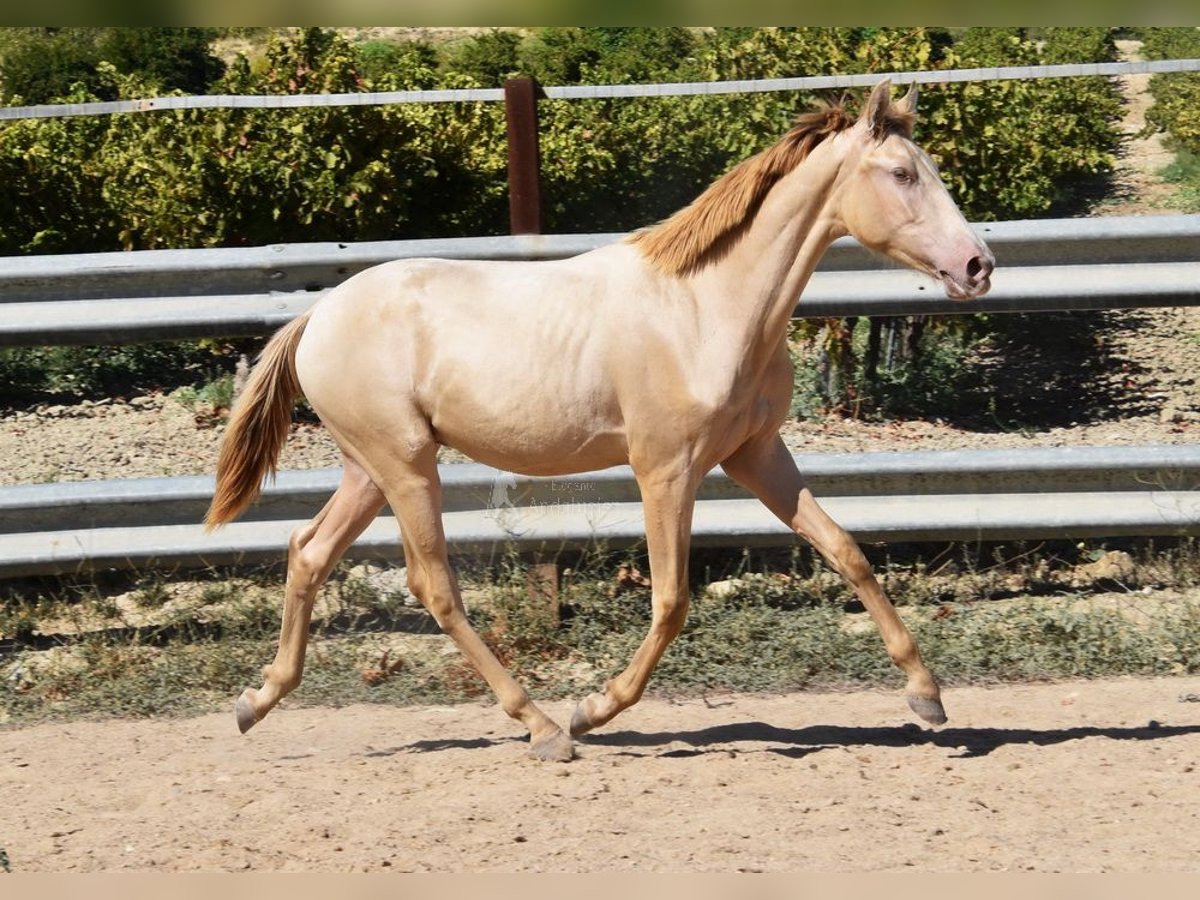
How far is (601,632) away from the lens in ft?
18.7

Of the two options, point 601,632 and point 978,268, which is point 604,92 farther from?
point 601,632

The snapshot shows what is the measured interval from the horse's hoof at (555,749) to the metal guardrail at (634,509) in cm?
119

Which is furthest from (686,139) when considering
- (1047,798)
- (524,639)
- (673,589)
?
(1047,798)

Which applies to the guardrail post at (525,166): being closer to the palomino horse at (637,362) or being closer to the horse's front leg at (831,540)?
the palomino horse at (637,362)

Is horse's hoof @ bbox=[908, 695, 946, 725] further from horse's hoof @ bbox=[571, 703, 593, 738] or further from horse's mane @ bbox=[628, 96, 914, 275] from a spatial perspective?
horse's mane @ bbox=[628, 96, 914, 275]

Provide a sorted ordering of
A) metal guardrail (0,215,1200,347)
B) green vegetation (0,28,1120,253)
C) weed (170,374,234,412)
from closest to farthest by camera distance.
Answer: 1. metal guardrail (0,215,1200,347)
2. green vegetation (0,28,1120,253)
3. weed (170,374,234,412)

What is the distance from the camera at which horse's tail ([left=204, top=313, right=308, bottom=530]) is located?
494 centimetres

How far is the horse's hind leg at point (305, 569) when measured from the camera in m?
4.86

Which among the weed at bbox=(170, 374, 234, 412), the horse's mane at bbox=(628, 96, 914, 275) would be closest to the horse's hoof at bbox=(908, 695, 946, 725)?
the horse's mane at bbox=(628, 96, 914, 275)

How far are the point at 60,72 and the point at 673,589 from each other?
11.3 m

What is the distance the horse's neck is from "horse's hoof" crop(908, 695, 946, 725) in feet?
3.90

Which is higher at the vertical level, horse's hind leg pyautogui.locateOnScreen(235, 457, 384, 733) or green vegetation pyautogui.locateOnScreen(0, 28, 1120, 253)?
green vegetation pyautogui.locateOnScreen(0, 28, 1120, 253)

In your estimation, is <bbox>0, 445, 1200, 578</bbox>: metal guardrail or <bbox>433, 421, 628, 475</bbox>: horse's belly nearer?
<bbox>433, 421, 628, 475</bbox>: horse's belly

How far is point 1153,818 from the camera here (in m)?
3.91
